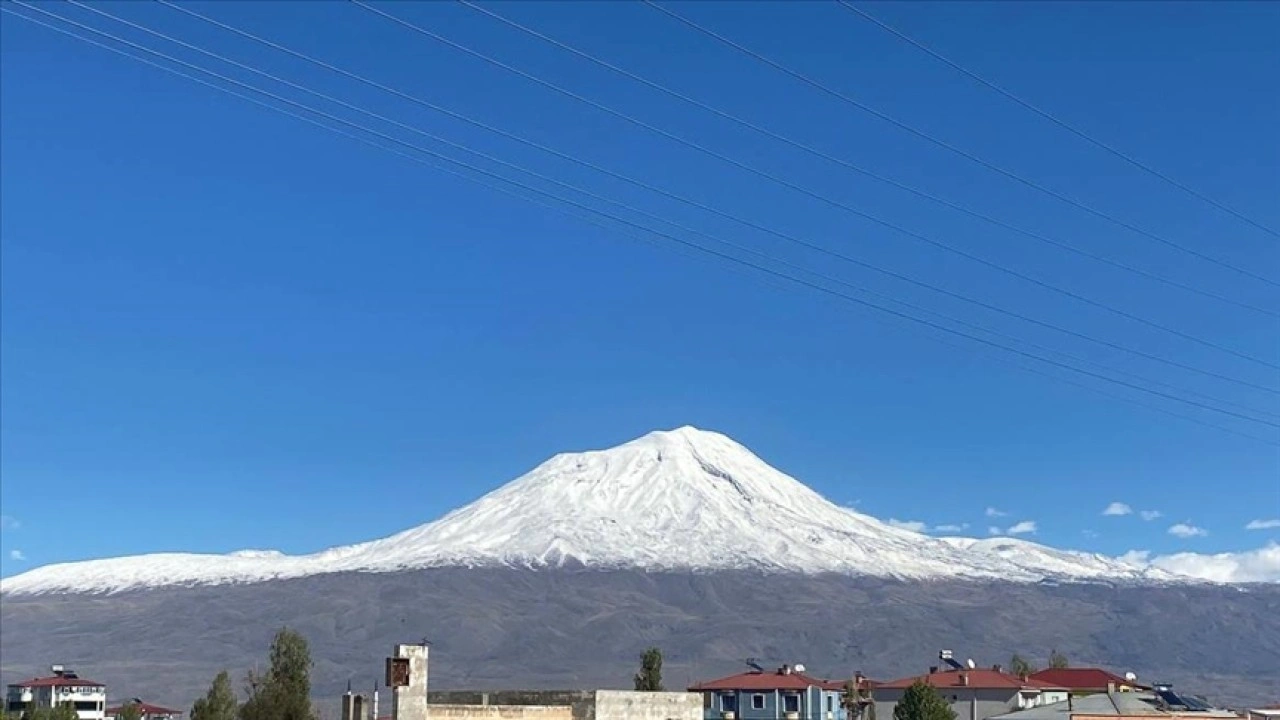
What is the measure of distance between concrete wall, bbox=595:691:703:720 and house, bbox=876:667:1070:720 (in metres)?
→ 48.9

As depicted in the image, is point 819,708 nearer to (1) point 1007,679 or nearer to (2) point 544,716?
(1) point 1007,679

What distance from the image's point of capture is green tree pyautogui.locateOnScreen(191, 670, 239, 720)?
119m

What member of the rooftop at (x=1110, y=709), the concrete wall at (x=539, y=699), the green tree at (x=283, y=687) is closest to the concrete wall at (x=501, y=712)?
the concrete wall at (x=539, y=699)

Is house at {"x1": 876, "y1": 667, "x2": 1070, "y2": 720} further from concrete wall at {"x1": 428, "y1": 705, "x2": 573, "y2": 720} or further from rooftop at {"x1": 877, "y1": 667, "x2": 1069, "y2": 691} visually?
concrete wall at {"x1": 428, "y1": 705, "x2": 573, "y2": 720}

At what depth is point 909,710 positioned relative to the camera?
100m

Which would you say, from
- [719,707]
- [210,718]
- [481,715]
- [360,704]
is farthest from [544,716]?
[210,718]

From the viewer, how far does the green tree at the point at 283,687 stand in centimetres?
10000

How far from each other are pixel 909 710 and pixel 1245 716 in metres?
20.0

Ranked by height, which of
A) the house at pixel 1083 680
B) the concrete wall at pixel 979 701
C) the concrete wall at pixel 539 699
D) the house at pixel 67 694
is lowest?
the house at pixel 67 694

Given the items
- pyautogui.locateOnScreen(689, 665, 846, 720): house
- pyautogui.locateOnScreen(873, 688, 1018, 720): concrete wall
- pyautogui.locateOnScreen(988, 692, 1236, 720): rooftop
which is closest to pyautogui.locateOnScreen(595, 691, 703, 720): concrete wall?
pyautogui.locateOnScreen(988, 692, 1236, 720): rooftop

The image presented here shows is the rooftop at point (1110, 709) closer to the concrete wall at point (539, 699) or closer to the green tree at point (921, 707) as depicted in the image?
the green tree at point (921, 707)

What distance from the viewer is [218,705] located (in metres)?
124

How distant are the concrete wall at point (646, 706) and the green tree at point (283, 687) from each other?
37.2 m

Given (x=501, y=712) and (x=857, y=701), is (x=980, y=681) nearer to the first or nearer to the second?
(x=857, y=701)
